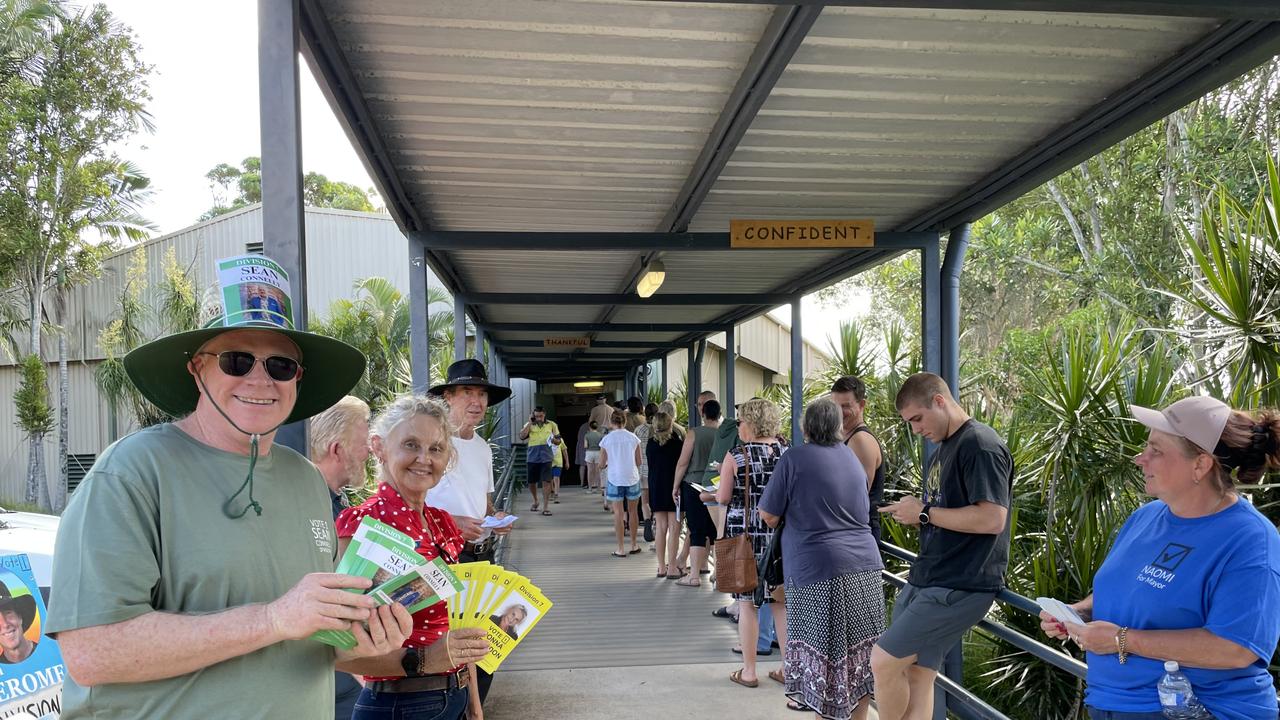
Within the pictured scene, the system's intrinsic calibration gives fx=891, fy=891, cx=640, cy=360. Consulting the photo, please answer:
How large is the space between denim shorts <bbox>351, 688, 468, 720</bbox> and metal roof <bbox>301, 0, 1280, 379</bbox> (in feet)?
7.19

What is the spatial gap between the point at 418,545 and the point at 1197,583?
2098mm

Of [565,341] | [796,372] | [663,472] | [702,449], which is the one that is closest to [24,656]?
[702,449]

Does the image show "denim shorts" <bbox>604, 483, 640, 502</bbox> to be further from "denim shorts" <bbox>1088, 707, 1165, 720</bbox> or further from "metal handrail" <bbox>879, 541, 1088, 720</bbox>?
"denim shorts" <bbox>1088, 707, 1165, 720</bbox>

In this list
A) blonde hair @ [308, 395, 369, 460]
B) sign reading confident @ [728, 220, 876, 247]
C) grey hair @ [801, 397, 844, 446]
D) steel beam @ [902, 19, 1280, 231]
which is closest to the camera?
blonde hair @ [308, 395, 369, 460]

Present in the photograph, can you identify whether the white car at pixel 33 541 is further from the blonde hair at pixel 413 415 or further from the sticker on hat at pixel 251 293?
the sticker on hat at pixel 251 293

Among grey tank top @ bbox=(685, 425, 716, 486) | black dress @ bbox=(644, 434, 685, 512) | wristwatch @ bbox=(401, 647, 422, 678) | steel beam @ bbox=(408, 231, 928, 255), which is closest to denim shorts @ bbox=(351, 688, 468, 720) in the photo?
wristwatch @ bbox=(401, 647, 422, 678)

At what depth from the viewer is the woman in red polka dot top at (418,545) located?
2.35 metres

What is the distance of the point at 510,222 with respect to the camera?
653 cm

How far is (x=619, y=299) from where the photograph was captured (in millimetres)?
9891

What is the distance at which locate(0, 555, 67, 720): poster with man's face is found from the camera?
2686 millimetres

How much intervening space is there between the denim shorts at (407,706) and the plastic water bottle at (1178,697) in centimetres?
192

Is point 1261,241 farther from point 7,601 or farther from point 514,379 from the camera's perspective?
point 514,379

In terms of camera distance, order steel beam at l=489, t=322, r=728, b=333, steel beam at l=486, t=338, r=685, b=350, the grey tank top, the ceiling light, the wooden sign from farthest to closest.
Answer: steel beam at l=486, t=338, r=685, b=350 → the wooden sign → steel beam at l=489, t=322, r=728, b=333 → the grey tank top → the ceiling light

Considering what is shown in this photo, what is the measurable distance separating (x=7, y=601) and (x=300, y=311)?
4.62ft
